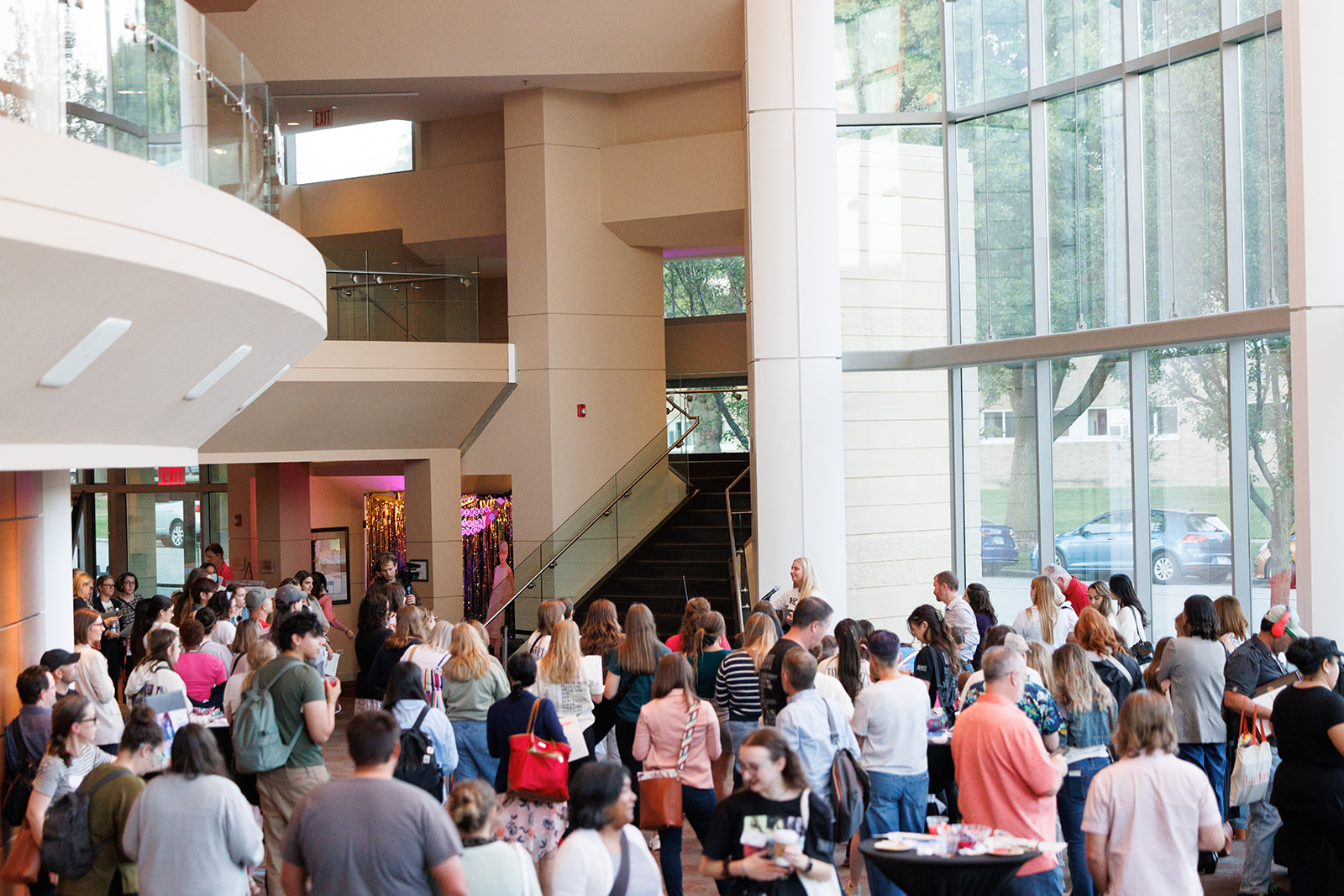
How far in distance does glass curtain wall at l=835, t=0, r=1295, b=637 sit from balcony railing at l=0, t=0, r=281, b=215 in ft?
26.0

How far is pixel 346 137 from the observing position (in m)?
18.8

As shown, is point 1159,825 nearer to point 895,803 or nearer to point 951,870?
point 951,870

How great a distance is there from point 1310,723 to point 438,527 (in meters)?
12.7

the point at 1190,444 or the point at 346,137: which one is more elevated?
the point at 346,137

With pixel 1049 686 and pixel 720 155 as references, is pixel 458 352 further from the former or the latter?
pixel 1049 686

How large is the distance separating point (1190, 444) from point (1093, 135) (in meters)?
3.43

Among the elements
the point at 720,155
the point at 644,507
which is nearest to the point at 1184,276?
the point at 720,155

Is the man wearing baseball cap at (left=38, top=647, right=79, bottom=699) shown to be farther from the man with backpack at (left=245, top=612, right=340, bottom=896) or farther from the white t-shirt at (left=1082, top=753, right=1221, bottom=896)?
the white t-shirt at (left=1082, top=753, right=1221, bottom=896)

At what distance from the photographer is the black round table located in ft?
15.0

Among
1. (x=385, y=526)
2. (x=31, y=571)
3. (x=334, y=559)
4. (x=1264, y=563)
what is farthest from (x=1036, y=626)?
(x=334, y=559)

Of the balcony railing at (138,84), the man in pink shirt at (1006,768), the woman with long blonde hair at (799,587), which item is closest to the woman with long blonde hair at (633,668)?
the woman with long blonde hair at (799,587)

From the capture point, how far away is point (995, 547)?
1383 centimetres

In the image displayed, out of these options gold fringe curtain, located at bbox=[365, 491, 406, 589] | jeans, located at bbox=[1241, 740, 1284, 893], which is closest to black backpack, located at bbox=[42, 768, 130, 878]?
jeans, located at bbox=[1241, 740, 1284, 893]

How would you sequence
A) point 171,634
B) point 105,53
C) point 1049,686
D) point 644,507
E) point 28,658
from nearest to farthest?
point 105,53
point 1049,686
point 171,634
point 28,658
point 644,507
